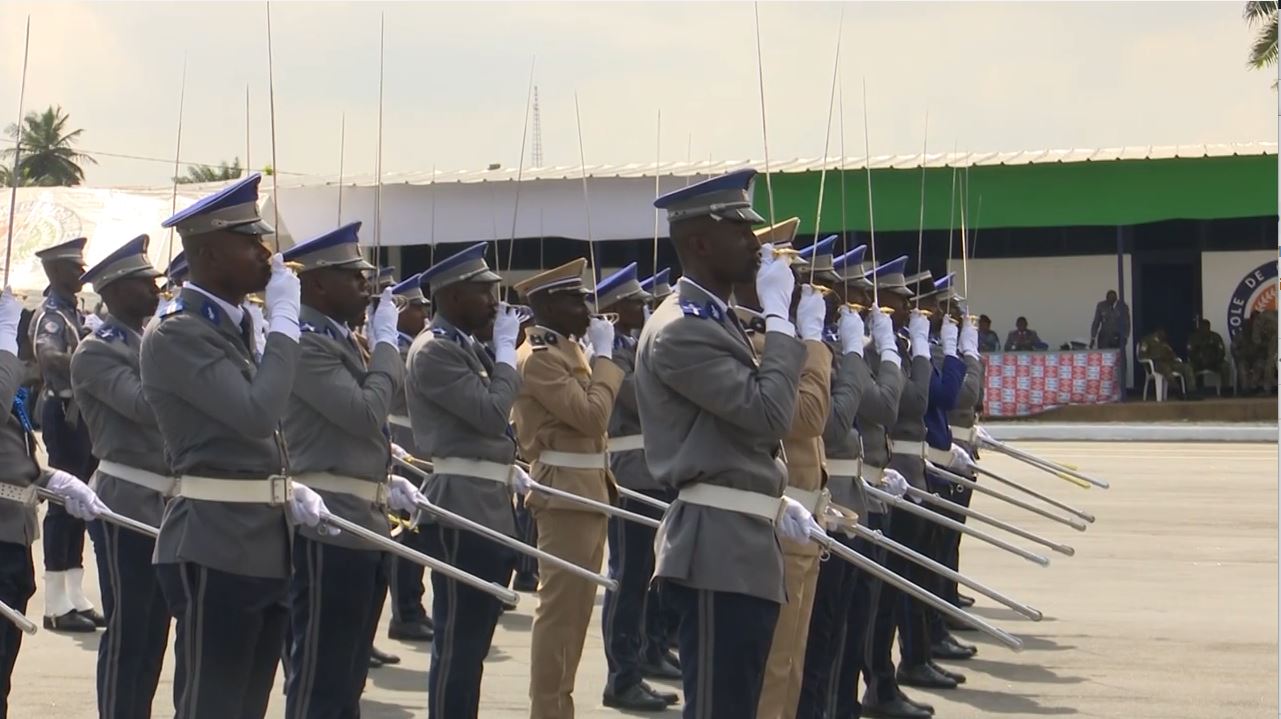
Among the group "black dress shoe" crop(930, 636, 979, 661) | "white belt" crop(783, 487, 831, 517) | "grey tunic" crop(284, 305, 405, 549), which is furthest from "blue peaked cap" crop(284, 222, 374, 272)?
"black dress shoe" crop(930, 636, 979, 661)

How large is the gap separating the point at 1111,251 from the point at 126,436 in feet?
76.0

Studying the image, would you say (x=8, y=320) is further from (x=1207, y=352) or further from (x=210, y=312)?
(x=1207, y=352)

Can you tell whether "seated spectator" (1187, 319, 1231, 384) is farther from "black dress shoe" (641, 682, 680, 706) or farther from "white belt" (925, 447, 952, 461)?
"black dress shoe" (641, 682, 680, 706)

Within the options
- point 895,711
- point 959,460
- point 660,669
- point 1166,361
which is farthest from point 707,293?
point 1166,361

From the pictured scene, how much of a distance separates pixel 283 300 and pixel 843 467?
110 inches

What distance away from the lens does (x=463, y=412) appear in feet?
22.4

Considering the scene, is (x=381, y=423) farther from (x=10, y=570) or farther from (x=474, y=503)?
(x=10, y=570)

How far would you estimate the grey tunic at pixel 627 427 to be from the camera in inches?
349

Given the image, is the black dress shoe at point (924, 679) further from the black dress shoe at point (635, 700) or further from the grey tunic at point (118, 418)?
the grey tunic at point (118, 418)

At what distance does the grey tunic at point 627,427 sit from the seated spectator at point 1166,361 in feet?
62.8

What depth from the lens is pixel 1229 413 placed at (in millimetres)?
25766

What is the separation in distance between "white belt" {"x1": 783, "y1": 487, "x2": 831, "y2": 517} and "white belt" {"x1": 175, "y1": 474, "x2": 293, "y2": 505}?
1.92 metres

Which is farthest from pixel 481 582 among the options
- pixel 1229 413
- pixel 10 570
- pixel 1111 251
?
pixel 1111 251

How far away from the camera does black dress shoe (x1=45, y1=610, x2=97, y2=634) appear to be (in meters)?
9.90
